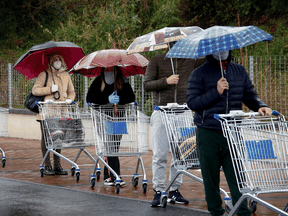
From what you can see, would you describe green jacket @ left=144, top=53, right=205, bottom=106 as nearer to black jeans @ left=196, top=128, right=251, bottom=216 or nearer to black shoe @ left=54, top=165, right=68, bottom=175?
black jeans @ left=196, top=128, right=251, bottom=216

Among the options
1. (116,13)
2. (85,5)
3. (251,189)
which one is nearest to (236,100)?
(251,189)

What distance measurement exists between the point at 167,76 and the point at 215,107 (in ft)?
5.40

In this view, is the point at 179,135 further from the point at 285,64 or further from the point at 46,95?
the point at 285,64

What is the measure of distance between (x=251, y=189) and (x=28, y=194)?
3.72 metres

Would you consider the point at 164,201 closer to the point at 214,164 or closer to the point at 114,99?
the point at 214,164

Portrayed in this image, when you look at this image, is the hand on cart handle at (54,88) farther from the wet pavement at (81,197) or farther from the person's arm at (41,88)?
the wet pavement at (81,197)

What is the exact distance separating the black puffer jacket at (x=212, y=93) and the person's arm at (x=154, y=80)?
1.26 metres

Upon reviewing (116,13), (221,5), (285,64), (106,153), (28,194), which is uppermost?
(221,5)

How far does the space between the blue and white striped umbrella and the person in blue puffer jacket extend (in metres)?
0.18

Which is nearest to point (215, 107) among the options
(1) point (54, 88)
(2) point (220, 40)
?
(2) point (220, 40)

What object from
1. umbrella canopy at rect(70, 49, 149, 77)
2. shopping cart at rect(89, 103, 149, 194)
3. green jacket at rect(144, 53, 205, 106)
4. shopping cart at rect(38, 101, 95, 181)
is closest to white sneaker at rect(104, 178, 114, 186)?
shopping cart at rect(89, 103, 149, 194)

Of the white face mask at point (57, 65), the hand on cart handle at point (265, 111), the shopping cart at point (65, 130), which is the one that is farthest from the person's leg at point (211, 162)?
the white face mask at point (57, 65)

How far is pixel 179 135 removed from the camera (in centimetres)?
577

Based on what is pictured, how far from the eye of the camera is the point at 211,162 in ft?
15.5
